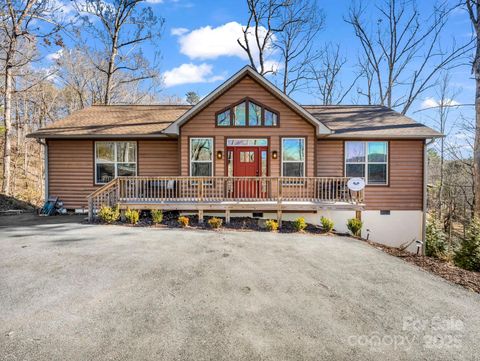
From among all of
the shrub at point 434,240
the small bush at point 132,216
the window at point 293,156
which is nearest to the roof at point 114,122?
the small bush at point 132,216

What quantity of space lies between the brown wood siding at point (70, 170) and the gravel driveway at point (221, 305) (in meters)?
5.12

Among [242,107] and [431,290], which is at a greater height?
[242,107]

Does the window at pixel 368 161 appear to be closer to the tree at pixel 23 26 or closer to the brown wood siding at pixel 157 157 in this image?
the brown wood siding at pixel 157 157

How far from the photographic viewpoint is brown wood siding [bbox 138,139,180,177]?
1161cm

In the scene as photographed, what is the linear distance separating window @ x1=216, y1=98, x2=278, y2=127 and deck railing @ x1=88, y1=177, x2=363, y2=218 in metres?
2.21

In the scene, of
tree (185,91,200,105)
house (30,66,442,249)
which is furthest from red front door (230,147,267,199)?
tree (185,91,200,105)

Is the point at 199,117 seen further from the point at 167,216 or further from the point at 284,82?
the point at 284,82

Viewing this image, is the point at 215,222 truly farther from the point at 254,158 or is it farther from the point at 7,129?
the point at 7,129

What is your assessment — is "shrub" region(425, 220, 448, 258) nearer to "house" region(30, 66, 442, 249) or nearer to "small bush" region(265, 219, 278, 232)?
"house" region(30, 66, 442, 249)

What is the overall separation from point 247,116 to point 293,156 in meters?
2.37

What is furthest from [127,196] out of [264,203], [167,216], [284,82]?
[284,82]

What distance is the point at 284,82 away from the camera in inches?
901

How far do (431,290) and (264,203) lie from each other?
17.5 feet

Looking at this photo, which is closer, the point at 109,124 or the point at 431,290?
the point at 431,290
